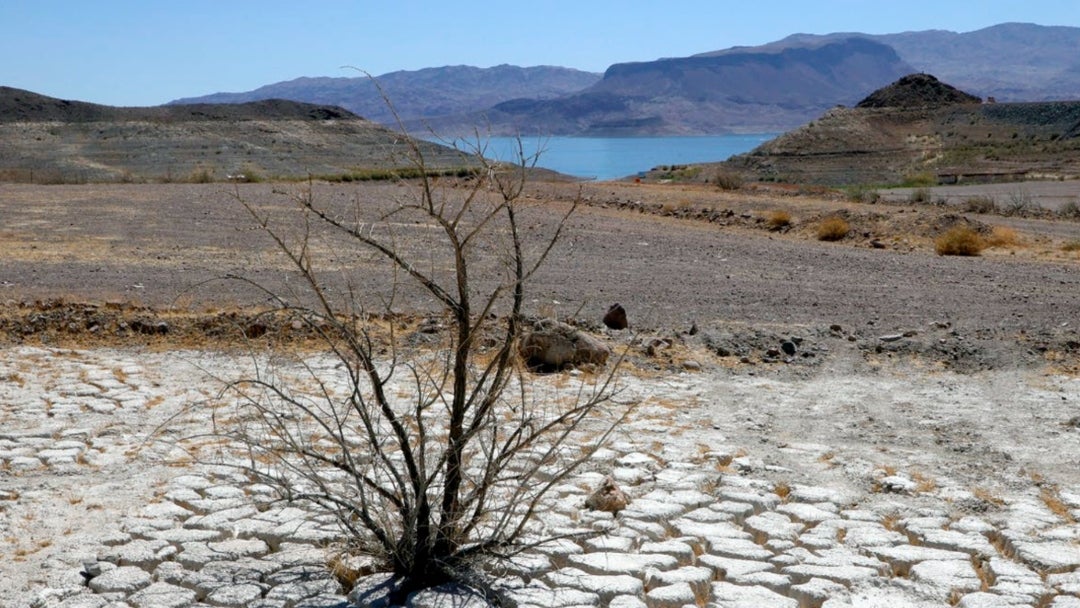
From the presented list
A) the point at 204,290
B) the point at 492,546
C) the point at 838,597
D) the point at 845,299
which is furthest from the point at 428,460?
the point at 845,299

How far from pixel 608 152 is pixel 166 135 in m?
44.8

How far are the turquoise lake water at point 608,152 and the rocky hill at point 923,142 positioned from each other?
742 centimetres

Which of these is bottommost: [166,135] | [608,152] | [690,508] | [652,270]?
[690,508]

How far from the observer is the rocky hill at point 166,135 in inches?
1925

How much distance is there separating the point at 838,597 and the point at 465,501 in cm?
173

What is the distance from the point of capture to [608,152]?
95.1 metres

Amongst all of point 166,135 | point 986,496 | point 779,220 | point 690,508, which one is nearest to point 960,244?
point 779,220

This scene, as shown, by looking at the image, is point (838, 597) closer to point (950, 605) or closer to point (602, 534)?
point (950, 605)

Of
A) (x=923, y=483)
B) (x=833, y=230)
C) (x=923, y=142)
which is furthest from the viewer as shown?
(x=923, y=142)

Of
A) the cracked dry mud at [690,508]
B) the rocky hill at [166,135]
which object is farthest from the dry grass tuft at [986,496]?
the rocky hill at [166,135]

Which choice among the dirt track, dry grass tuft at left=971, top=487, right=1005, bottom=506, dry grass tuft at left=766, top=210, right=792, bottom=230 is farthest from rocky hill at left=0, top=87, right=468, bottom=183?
dry grass tuft at left=971, top=487, right=1005, bottom=506

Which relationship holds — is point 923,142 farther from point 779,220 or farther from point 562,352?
point 562,352

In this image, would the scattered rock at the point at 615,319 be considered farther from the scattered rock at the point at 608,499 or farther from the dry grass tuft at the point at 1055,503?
the dry grass tuft at the point at 1055,503

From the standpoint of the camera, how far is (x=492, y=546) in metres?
5.64
